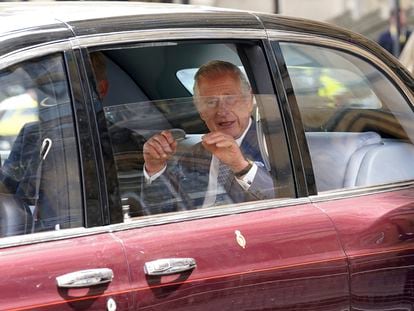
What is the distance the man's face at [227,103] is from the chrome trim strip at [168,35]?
184 mm

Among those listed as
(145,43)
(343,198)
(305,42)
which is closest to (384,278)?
(343,198)

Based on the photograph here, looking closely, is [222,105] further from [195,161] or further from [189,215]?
[189,215]

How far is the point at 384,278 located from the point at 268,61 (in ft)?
2.83

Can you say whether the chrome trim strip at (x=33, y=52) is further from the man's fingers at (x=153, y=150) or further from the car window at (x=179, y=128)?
the man's fingers at (x=153, y=150)

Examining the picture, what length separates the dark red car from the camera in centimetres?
298

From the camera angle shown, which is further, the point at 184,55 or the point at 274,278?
the point at 184,55

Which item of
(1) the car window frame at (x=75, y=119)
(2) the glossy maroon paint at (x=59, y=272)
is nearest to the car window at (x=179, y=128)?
(1) the car window frame at (x=75, y=119)

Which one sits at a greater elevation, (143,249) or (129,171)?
(129,171)

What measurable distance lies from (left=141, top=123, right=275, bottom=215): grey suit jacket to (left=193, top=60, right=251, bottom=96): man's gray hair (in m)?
0.15

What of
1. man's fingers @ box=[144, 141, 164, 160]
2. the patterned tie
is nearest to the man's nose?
the patterned tie

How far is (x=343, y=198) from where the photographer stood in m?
3.63

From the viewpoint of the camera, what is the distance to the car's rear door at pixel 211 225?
10.1 feet

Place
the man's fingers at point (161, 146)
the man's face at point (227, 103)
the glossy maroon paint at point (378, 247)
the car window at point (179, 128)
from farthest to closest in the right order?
1. the man's face at point (227, 103)
2. the glossy maroon paint at point (378, 247)
3. the man's fingers at point (161, 146)
4. the car window at point (179, 128)

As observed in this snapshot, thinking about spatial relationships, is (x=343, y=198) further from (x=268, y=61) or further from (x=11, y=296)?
(x=11, y=296)
